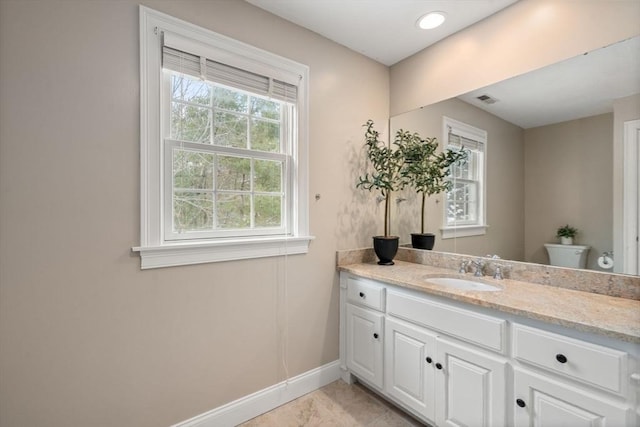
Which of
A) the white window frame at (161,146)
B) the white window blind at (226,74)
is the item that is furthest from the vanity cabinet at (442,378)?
the white window blind at (226,74)

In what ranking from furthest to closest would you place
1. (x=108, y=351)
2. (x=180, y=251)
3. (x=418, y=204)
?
(x=418, y=204) < (x=180, y=251) < (x=108, y=351)

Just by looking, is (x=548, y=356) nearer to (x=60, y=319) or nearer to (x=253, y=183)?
(x=253, y=183)

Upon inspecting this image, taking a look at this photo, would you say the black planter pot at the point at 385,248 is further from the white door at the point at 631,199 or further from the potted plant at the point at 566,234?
the white door at the point at 631,199

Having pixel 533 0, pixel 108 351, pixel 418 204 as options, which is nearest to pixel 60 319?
pixel 108 351

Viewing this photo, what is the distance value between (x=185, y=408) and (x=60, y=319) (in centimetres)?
78

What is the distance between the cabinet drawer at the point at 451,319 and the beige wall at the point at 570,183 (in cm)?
65

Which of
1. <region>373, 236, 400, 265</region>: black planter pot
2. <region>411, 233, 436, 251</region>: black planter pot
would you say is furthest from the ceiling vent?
<region>373, 236, 400, 265</region>: black planter pot

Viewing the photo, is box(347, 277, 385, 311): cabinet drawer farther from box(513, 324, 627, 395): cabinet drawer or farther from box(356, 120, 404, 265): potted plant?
box(513, 324, 627, 395): cabinet drawer

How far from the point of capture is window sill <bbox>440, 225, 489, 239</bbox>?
6.40ft

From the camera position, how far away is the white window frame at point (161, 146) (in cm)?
143

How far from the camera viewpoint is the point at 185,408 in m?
1.56

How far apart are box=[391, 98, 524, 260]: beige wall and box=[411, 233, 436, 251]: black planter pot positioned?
0.04 m

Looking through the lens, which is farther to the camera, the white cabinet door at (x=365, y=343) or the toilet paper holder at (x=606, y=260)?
the white cabinet door at (x=365, y=343)

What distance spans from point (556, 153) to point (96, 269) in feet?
8.14
